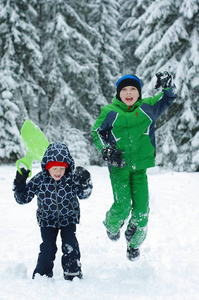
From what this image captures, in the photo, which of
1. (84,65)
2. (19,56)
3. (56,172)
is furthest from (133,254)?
(84,65)

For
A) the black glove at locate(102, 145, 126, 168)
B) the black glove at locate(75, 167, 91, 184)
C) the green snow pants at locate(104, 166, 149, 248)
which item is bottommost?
the green snow pants at locate(104, 166, 149, 248)

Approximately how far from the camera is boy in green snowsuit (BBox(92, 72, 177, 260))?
3799mm

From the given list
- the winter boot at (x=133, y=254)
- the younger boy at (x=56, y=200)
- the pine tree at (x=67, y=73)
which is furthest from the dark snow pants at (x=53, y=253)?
the pine tree at (x=67, y=73)

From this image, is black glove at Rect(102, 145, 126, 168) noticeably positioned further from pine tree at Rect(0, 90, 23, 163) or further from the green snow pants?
pine tree at Rect(0, 90, 23, 163)

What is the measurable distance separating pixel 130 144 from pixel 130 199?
714 millimetres

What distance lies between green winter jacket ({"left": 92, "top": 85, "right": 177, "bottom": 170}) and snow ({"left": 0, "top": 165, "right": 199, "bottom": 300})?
1.30m

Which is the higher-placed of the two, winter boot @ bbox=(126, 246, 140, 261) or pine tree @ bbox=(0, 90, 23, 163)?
pine tree @ bbox=(0, 90, 23, 163)

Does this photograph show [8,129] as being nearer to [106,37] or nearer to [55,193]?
[106,37]

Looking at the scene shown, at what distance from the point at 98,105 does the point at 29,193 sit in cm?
1621

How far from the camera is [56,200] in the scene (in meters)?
3.40

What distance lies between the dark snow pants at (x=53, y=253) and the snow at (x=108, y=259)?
0.15 meters

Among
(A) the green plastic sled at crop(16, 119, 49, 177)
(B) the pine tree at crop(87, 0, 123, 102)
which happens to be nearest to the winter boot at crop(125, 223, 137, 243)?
(A) the green plastic sled at crop(16, 119, 49, 177)

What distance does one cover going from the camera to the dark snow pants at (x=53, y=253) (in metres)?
3.37

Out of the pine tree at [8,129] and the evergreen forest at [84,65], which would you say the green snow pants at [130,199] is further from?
the pine tree at [8,129]
